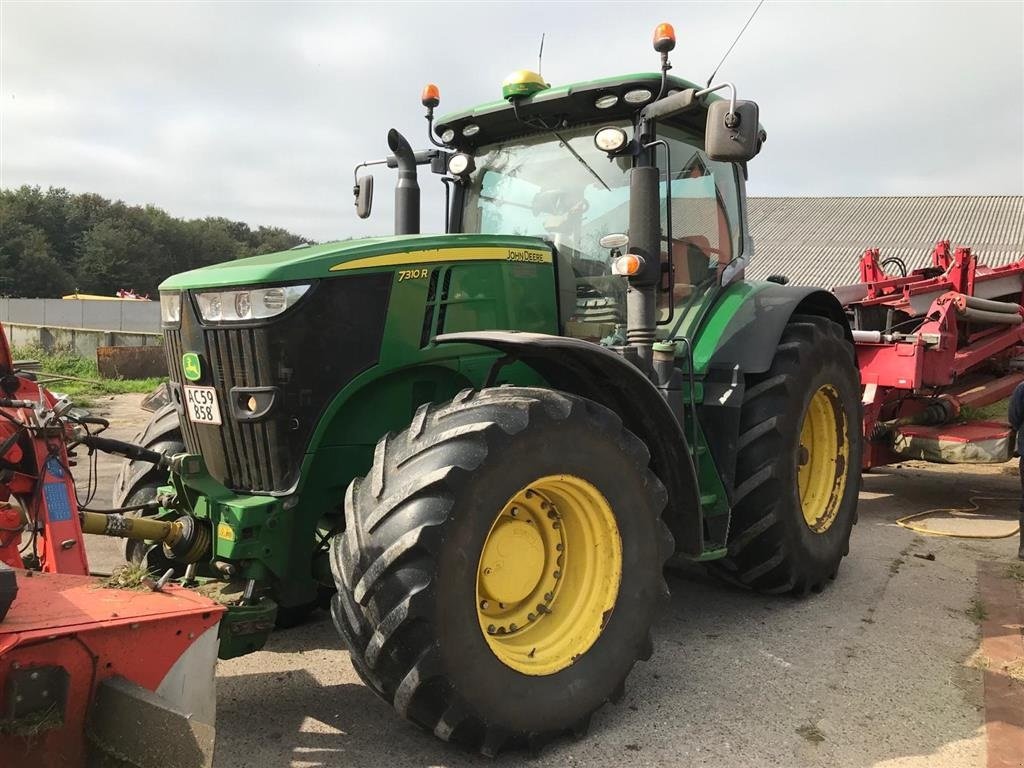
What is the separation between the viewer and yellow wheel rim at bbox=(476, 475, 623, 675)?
2.84 metres

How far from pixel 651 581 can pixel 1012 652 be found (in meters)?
1.98

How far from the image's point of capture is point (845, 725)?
3.02 meters

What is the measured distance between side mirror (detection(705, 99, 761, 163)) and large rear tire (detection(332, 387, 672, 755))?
117 centimetres

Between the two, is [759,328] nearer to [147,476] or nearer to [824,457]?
[824,457]

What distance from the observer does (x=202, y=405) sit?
10.2 feet

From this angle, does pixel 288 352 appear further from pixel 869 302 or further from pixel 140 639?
pixel 869 302

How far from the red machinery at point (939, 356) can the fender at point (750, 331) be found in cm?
278

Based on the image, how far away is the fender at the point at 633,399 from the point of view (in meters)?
3.04

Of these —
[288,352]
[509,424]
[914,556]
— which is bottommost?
[914,556]

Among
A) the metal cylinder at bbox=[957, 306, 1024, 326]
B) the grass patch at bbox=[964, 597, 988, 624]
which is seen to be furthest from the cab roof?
the metal cylinder at bbox=[957, 306, 1024, 326]

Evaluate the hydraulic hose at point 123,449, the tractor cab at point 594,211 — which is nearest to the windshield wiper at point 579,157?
the tractor cab at point 594,211

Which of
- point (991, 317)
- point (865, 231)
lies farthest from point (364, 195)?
point (865, 231)

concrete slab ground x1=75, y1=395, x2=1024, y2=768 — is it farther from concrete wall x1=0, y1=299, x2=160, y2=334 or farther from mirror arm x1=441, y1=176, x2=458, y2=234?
concrete wall x1=0, y1=299, x2=160, y2=334

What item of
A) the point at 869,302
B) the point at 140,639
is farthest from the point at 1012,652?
the point at 869,302
